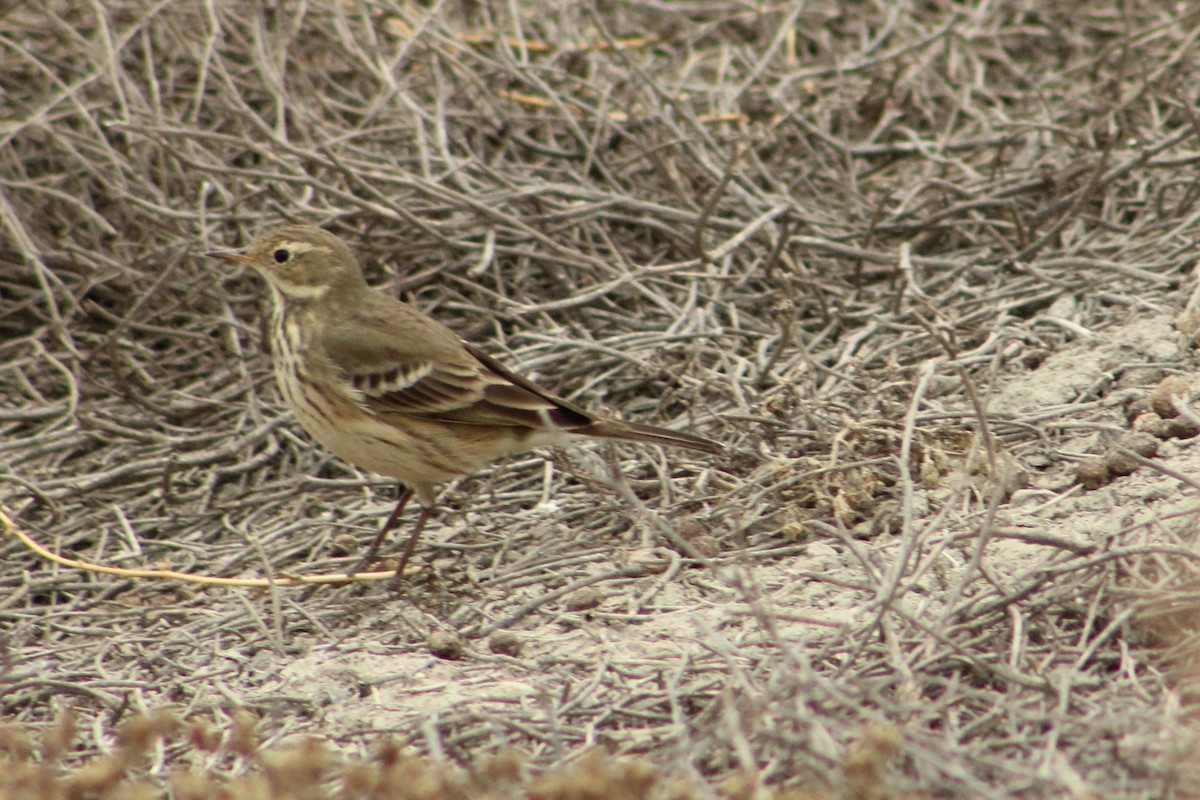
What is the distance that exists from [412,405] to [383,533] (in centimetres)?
47

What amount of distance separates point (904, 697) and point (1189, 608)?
2.46 feet

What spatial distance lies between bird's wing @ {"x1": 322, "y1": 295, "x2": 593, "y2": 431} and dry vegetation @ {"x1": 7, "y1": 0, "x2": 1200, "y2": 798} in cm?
32

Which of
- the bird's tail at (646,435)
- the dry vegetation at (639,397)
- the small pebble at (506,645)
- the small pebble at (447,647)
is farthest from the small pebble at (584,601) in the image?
the bird's tail at (646,435)

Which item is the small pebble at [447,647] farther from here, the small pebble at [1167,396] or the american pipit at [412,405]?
the small pebble at [1167,396]

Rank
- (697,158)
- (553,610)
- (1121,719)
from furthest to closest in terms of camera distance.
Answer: (697,158) < (553,610) < (1121,719)

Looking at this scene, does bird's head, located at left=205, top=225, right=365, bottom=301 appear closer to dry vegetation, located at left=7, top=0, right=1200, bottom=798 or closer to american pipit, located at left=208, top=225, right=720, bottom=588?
american pipit, located at left=208, top=225, right=720, bottom=588

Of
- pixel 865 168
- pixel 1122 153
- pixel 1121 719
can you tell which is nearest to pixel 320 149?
pixel 865 168

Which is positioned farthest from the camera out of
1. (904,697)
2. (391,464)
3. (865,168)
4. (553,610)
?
(865,168)

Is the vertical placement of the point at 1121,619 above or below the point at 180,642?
above

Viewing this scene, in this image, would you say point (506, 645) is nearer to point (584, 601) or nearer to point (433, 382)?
point (584, 601)

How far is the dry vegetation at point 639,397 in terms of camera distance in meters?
3.59

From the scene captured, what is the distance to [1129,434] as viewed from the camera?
480 centimetres

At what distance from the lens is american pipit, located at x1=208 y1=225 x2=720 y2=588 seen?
16.7 feet

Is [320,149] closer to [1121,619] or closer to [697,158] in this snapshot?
[697,158]
